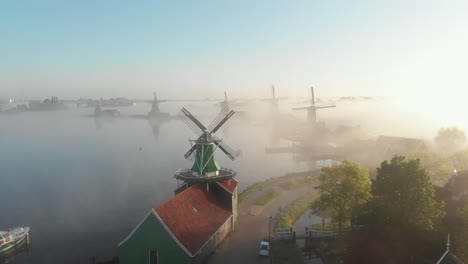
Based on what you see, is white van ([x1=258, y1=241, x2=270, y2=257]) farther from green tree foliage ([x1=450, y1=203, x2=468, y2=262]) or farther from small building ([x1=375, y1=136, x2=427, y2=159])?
small building ([x1=375, y1=136, x2=427, y2=159])

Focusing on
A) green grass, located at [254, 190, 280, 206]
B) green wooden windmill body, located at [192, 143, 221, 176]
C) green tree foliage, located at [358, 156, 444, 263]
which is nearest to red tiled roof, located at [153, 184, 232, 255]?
green wooden windmill body, located at [192, 143, 221, 176]

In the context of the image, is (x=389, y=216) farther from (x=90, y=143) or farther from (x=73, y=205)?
(x=90, y=143)

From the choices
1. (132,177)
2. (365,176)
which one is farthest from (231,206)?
(132,177)

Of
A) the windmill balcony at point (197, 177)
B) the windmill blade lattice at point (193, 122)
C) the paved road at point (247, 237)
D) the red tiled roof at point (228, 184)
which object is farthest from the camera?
the windmill blade lattice at point (193, 122)

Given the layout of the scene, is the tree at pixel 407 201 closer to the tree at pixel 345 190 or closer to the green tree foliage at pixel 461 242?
the green tree foliage at pixel 461 242

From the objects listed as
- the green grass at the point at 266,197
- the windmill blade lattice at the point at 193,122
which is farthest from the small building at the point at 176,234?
the green grass at the point at 266,197

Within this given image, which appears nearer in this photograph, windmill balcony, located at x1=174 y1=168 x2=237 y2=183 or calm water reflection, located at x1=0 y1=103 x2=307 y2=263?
windmill balcony, located at x1=174 y1=168 x2=237 y2=183

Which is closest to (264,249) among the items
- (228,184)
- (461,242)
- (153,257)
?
(228,184)
